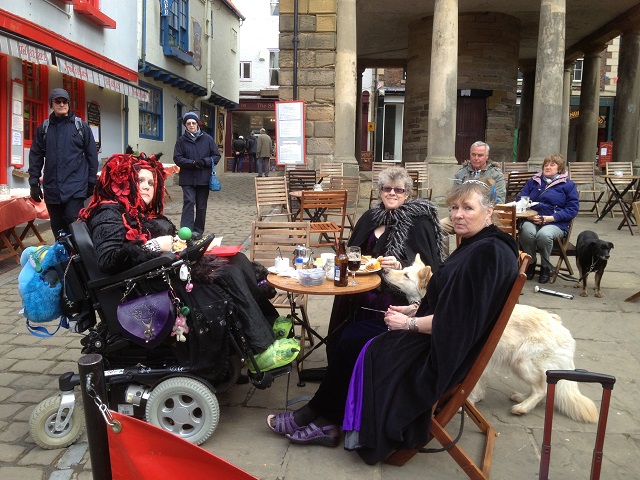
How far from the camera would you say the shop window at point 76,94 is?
1323cm

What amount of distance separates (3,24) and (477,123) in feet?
41.0

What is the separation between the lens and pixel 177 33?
64.0ft

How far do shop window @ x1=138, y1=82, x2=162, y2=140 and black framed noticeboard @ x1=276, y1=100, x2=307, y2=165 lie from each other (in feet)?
25.6

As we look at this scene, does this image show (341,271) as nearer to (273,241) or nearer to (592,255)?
(273,241)

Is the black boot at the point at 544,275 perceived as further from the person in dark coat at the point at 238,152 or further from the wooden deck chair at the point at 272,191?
the person in dark coat at the point at 238,152

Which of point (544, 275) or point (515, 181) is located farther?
point (515, 181)

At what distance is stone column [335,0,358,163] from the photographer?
1246 centimetres

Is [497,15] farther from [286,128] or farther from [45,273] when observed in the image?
[45,273]

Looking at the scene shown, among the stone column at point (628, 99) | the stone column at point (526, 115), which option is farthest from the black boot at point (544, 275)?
the stone column at point (526, 115)

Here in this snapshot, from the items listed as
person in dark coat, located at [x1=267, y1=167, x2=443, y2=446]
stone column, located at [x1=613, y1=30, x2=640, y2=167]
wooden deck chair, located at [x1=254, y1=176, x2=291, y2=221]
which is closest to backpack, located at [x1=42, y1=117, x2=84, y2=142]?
wooden deck chair, located at [x1=254, y1=176, x2=291, y2=221]

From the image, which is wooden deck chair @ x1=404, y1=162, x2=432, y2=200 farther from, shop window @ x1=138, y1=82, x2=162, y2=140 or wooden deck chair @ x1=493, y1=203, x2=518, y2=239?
shop window @ x1=138, y1=82, x2=162, y2=140

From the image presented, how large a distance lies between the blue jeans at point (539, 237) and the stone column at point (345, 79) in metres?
6.43

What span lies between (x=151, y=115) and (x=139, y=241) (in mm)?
16862

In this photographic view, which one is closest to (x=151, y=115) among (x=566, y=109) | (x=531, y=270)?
(x=566, y=109)
